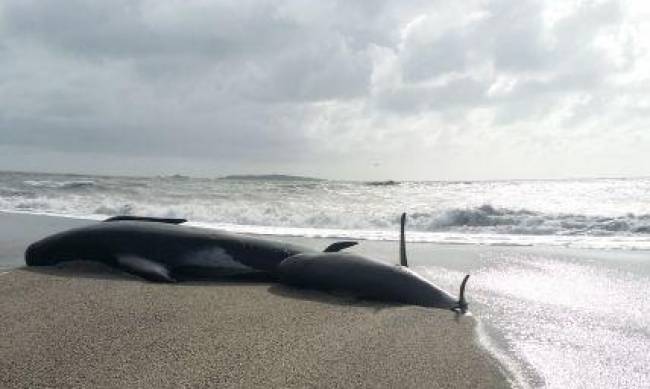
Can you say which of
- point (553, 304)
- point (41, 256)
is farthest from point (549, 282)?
point (41, 256)

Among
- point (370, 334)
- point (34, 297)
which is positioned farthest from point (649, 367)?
point (34, 297)

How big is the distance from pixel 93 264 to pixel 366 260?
9.78ft

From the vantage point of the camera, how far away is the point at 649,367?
347 cm

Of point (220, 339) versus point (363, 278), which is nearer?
point (220, 339)

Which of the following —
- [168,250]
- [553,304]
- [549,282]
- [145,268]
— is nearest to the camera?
[553,304]

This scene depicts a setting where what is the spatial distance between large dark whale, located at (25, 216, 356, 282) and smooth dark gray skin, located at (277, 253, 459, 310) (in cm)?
56

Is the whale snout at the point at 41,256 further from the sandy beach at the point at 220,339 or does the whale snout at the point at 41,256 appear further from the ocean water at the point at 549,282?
the ocean water at the point at 549,282

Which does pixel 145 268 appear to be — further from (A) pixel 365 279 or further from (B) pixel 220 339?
(B) pixel 220 339

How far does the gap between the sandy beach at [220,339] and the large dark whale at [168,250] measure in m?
0.67

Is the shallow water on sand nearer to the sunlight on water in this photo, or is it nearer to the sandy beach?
the sunlight on water

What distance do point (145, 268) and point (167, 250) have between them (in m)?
0.54

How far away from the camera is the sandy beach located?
2.95 meters

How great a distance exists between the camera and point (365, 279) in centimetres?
524

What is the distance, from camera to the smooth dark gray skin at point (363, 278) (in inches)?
197
